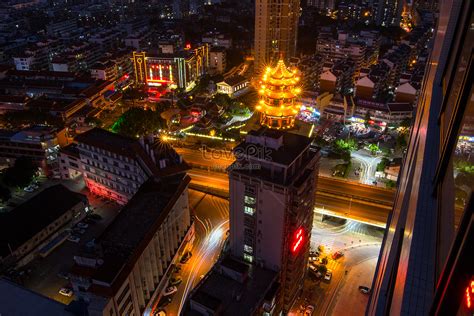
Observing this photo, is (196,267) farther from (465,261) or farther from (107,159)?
(465,261)

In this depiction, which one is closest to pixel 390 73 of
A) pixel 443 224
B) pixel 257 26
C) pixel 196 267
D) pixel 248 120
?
pixel 257 26

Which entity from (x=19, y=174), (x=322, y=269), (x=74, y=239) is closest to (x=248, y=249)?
(x=322, y=269)

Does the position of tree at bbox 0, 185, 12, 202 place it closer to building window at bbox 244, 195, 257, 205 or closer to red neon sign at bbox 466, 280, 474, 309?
building window at bbox 244, 195, 257, 205

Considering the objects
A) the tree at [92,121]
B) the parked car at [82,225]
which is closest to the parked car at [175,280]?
the parked car at [82,225]

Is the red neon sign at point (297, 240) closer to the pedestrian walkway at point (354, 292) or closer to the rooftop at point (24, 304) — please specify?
the pedestrian walkway at point (354, 292)

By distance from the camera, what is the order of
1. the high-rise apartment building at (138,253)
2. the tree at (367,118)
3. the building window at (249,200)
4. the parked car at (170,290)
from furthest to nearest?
the tree at (367,118)
the parked car at (170,290)
the building window at (249,200)
the high-rise apartment building at (138,253)

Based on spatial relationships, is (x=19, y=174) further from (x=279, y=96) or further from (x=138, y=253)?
(x=279, y=96)
